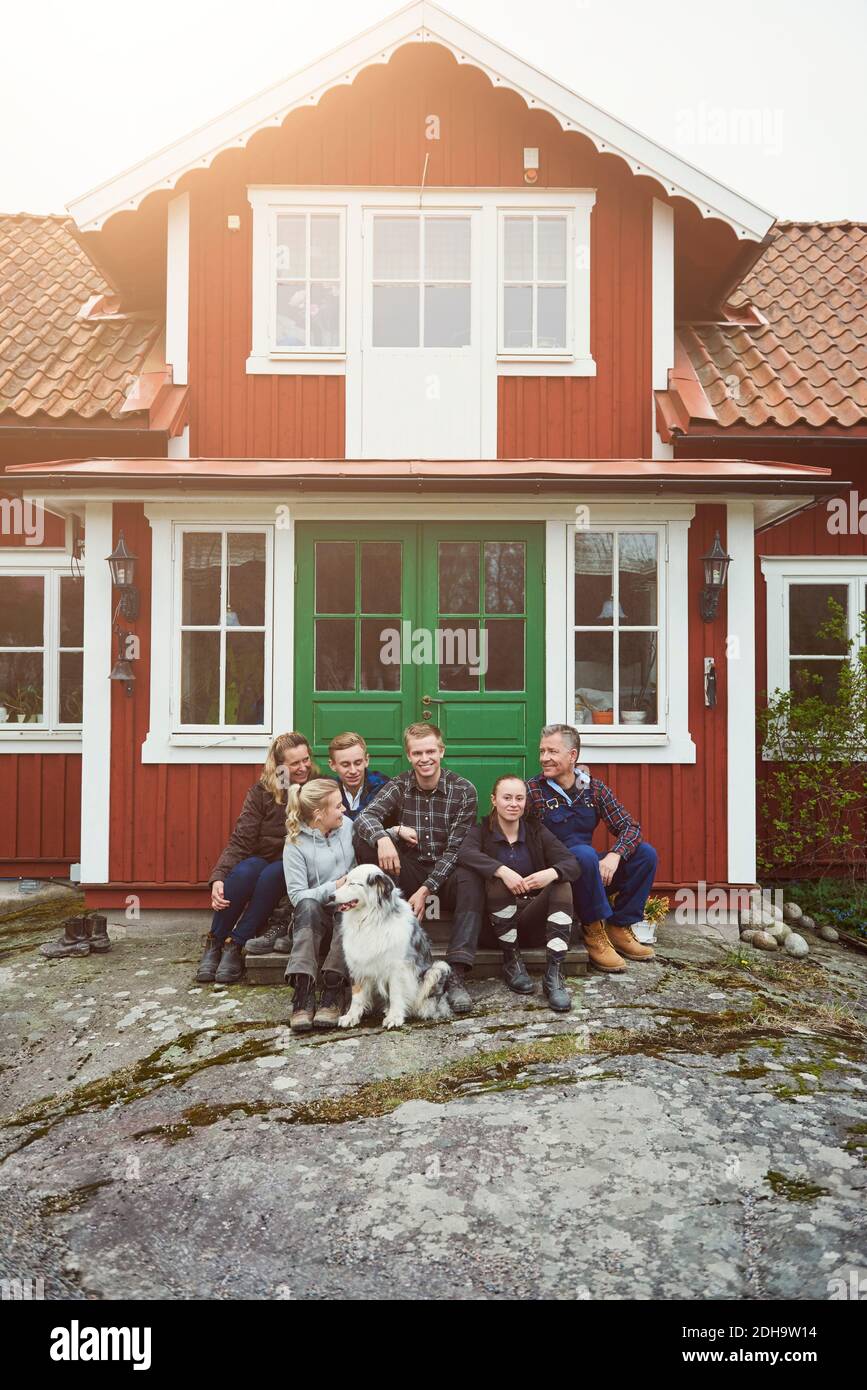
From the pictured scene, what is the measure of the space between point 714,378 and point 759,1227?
6.25 m

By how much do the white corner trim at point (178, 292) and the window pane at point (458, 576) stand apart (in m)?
2.43

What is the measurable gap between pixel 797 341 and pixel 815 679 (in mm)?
2973

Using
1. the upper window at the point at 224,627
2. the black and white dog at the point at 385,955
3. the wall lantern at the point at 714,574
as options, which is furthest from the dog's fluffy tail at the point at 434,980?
the wall lantern at the point at 714,574

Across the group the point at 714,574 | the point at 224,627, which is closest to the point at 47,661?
the point at 224,627

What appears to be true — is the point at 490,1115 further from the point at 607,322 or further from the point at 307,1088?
the point at 607,322

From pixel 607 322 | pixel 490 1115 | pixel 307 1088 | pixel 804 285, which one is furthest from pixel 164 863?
pixel 804 285

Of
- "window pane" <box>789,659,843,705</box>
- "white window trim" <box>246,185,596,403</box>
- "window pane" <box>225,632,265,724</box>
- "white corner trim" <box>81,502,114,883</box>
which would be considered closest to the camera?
"white corner trim" <box>81,502,114,883</box>

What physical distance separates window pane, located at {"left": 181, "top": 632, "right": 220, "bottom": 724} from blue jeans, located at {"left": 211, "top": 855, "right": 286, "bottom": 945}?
150 cm

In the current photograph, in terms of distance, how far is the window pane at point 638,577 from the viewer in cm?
682

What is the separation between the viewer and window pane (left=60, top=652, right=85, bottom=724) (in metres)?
8.07

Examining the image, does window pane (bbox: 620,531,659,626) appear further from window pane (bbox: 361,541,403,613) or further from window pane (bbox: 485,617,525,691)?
window pane (bbox: 361,541,403,613)

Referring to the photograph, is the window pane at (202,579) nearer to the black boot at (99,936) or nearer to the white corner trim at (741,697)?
the black boot at (99,936)

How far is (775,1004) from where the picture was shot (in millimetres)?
5266

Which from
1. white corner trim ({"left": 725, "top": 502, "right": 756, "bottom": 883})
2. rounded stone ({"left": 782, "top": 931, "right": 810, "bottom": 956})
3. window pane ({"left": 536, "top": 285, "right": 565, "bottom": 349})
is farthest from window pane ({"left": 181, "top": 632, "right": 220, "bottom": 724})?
rounded stone ({"left": 782, "top": 931, "right": 810, "bottom": 956})
